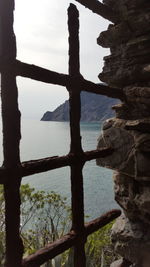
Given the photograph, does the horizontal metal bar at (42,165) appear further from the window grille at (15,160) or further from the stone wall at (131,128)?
the stone wall at (131,128)

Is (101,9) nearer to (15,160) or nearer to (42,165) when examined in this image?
(42,165)

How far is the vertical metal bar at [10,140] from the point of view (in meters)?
1.71

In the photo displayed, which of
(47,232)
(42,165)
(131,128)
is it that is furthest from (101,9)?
(47,232)

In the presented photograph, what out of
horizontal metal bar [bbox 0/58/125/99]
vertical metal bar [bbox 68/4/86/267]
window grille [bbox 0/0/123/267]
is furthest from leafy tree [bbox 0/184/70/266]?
horizontal metal bar [bbox 0/58/125/99]

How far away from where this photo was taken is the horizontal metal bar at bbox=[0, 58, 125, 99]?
1.74 meters

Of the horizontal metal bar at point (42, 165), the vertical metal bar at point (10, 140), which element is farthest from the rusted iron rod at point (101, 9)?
the horizontal metal bar at point (42, 165)

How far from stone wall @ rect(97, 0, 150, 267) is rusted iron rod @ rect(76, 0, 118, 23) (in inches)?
2.6

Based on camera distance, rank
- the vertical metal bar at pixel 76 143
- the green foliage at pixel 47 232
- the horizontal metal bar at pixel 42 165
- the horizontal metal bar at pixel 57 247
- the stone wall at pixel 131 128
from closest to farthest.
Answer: the horizontal metal bar at pixel 42 165, the horizontal metal bar at pixel 57 247, the vertical metal bar at pixel 76 143, the stone wall at pixel 131 128, the green foliage at pixel 47 232

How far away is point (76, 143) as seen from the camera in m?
2.27

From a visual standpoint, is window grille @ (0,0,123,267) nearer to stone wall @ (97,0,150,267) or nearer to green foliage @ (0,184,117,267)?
stone wall @ (97,0,150,267)

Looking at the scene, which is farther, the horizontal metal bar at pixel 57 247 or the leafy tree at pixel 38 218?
the leafy tree at pixel 38 218

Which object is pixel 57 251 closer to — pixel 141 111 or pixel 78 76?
pixel 78 76

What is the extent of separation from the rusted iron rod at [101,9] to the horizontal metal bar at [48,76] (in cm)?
75

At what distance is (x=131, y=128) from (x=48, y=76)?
40.1 inches
